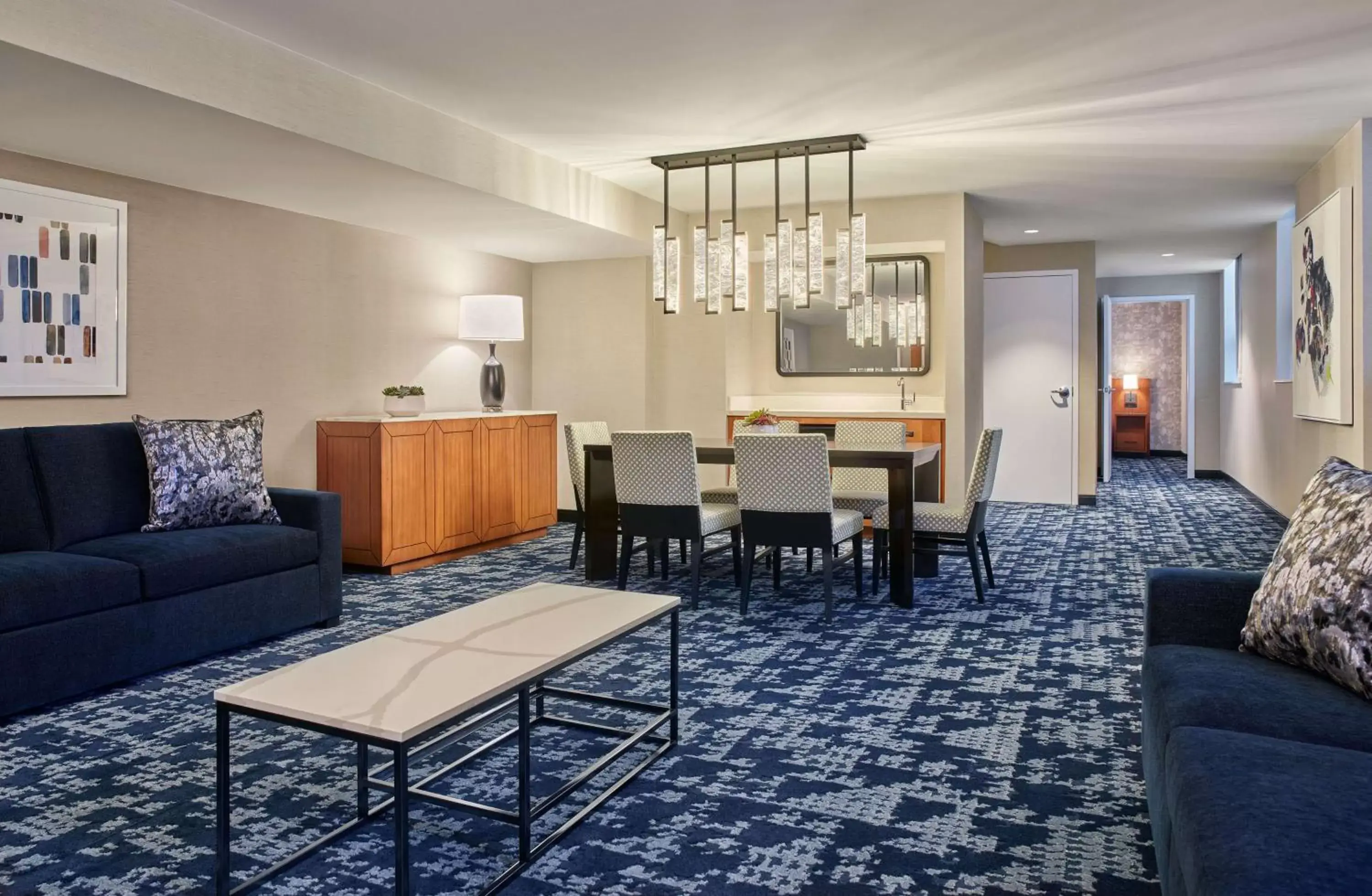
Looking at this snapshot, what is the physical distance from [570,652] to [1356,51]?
408cm

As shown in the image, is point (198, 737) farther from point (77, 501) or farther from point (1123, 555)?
point (1123, 555)

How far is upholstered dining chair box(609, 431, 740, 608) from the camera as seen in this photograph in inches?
185

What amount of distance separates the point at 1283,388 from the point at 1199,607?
259 inches

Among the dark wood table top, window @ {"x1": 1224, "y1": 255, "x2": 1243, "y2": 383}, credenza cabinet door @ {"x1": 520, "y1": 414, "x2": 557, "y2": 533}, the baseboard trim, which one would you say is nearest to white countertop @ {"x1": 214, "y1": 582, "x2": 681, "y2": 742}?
the dark wood table top

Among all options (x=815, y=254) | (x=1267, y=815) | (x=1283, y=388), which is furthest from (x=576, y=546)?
(x=1283, y=388)

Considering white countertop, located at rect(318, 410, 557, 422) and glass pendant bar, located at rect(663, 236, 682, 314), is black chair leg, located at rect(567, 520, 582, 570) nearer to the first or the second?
white countertop, located at rect(318, 410, 557, 422)

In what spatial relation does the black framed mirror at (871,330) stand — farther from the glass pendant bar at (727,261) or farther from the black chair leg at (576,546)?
the black chair leg at (576,546)

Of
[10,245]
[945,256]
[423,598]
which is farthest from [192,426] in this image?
[945,256]

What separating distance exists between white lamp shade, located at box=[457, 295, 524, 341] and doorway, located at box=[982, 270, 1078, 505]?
467 centimetres

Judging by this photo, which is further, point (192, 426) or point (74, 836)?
point (192, 426)

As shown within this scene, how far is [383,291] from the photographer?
6.28m

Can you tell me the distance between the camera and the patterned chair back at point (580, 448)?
5602mm

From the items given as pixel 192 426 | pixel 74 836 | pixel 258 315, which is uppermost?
pixel 258 315

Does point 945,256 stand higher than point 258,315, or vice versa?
point 945,256
